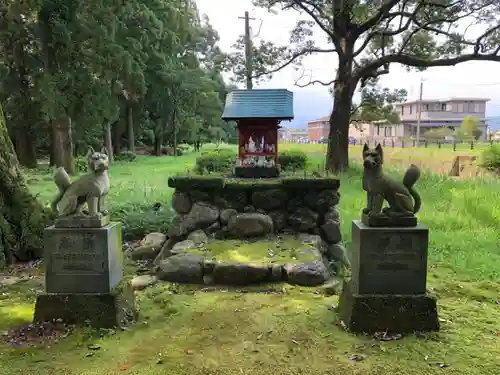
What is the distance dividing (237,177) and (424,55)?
9.59 meters

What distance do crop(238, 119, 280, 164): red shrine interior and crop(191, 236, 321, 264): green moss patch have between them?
2154 millimetres

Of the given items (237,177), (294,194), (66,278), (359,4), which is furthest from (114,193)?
(359,4)

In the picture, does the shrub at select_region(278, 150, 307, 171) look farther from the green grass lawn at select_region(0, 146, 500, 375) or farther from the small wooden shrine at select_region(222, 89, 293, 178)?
the green grass lawn at select_region(0, 146, 500, 375)

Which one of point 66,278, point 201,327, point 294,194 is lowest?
point 201,327

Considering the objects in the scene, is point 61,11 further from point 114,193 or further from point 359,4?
point 359,4

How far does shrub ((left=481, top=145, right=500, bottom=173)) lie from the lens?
15930 millimetres

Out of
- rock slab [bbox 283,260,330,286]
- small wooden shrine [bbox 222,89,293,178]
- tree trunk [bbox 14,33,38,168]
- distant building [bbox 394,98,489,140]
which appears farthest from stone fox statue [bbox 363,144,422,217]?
distant building [bbox 394,98,489,140]

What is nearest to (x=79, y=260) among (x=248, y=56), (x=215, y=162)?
(x=215, y=162)

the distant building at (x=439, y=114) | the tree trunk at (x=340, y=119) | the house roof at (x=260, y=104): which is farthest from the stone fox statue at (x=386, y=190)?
the distant building at (x=439, y=114)

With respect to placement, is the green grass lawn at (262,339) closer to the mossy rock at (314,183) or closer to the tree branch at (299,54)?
the mossy rock at (314,183)

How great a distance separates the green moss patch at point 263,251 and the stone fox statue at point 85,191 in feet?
5.73

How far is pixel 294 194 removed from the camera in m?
6.29

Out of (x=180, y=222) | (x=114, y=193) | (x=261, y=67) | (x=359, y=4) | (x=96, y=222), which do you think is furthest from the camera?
(x=261, y=67)

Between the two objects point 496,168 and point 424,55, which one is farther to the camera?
point 496,168
